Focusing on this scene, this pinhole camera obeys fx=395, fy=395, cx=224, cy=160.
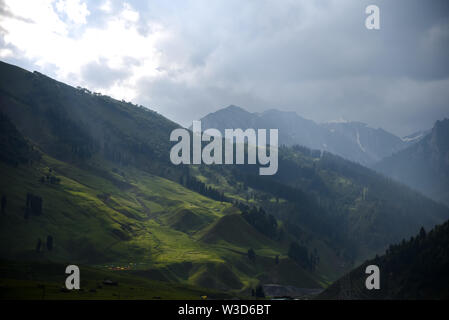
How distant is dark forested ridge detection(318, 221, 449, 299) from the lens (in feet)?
532

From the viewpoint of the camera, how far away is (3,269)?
186m

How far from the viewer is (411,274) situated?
172 m

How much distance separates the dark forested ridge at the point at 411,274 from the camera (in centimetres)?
16212
